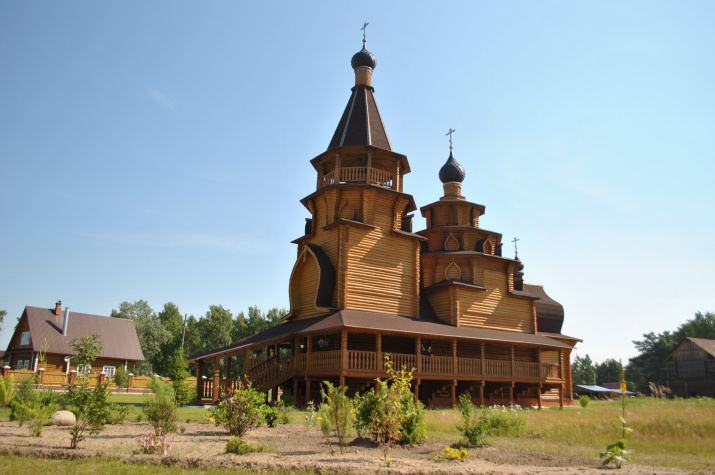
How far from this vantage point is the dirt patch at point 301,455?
809 centimetres

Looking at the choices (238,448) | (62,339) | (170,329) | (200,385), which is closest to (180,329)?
(170,329)

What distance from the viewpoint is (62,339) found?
133ft

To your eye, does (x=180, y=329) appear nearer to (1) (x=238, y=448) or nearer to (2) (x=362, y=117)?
(2) (x=362, y=117)

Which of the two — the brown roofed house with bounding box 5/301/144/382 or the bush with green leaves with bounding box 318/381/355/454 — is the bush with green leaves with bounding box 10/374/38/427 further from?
the brown roofed house with bounding box 5/301/144/382

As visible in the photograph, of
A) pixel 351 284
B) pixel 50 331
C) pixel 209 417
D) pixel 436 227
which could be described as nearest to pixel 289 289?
pixel 351 284

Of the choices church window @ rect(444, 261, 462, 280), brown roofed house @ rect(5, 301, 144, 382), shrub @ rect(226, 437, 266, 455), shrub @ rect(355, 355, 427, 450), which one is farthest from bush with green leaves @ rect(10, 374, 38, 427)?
brown roofed house @ rect(5, 301, 144, 382)

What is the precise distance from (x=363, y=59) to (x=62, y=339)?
3085cm

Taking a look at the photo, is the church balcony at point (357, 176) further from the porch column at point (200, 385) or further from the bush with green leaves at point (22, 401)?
the bush with green leaves at point (22, 401)

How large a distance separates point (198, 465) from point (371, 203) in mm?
17353

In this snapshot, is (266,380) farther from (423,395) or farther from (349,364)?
(423,395)

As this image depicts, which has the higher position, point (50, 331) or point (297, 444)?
point (50, 331)

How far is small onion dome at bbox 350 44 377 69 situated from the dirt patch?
2160 cm

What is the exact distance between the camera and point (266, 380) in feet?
71.9

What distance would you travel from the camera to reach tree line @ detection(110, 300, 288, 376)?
6050 cm
